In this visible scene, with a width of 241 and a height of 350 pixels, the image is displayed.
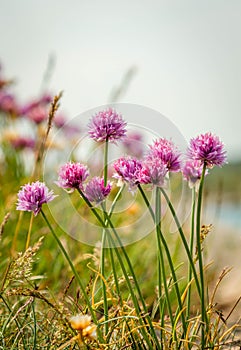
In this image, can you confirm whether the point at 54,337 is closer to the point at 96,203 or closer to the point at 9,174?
the point at 96,203

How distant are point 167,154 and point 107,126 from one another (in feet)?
0.49

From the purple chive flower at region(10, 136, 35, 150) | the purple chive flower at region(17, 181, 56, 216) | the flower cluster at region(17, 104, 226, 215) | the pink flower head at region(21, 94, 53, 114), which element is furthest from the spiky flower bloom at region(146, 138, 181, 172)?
the pink flower head at region(21, 94, 53, 114)

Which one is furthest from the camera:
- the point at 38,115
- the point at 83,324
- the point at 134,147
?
the point at 38,115

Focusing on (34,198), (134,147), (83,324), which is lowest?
(83,324)

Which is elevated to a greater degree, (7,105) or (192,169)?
(7,105)

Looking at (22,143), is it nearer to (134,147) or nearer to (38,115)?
(38,115)

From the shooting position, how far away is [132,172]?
1.29 metres

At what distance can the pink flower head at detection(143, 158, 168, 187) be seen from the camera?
1.27 m

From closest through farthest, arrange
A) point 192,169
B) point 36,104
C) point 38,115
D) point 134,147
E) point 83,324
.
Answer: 1. point 83,324
2. point 192,169
3. point 134,147
4. point 38,115
5. point 36,104

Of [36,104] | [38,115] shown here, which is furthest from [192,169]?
[36,104]

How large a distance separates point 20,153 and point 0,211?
3.09 feet

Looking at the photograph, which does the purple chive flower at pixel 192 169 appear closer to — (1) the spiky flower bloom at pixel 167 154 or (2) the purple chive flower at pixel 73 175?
(1) the spiky flower bloom at pixel 167 154

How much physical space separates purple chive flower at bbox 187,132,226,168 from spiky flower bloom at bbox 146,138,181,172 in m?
0.03

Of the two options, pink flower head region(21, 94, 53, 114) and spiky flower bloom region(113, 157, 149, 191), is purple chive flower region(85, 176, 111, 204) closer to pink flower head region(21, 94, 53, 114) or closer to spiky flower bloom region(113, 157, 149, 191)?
spiky flower bloom region(113, 157, 149, 191)
